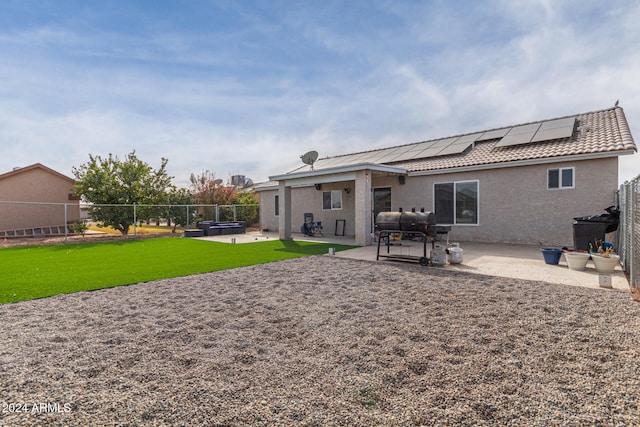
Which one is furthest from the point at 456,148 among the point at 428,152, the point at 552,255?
the point at 552,255

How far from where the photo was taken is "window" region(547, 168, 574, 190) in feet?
29.2

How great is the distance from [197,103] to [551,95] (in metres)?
12.7

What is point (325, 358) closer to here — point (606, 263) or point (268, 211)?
point (606, 263)

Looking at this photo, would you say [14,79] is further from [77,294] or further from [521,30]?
[521,30]

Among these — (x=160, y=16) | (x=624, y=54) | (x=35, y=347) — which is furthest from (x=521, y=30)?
(x=35, y=347)

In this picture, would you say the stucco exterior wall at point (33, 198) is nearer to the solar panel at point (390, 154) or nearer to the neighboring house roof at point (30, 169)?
the neighboring house roof at point (30, 169)

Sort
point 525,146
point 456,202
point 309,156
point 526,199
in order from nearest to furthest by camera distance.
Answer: point 526,199 < point 525,146 < point 456,202 < point 309,156

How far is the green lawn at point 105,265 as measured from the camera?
5.48 metres

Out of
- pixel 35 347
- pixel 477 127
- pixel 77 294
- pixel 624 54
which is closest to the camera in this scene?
pixel 35 347

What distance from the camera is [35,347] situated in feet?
9.91

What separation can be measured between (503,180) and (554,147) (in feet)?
5.56

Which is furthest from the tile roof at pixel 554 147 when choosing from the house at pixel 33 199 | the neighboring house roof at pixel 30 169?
the neighboring house roof at pixel 30 169

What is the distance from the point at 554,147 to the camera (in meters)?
9.60

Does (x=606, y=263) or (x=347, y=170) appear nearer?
(x=606, y=263)
